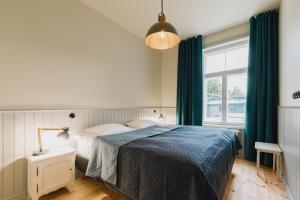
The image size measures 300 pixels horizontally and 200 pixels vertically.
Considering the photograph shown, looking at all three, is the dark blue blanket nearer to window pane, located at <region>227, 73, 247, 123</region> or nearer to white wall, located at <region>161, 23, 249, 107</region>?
window pane, located at <region>227, 73, 247, 123</region>

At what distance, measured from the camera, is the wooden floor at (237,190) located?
187cm

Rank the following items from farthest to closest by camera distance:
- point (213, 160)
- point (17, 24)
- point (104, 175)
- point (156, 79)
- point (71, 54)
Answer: point (156, 79), point (71, 54), point (17, 24), point (104, 175), point (213, 160)

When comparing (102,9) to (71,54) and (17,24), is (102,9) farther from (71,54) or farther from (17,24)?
(17,24)

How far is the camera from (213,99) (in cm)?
379

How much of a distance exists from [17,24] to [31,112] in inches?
42.5

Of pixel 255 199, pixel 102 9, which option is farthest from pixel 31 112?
pixel 255 199

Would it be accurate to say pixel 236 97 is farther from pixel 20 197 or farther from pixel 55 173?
pixel 20 197

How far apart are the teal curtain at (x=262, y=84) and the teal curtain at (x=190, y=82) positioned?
40.1 inches

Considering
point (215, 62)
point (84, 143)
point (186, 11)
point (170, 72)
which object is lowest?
point (84, 143)

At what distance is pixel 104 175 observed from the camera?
5.66 feet

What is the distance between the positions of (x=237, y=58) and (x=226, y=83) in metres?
0.59

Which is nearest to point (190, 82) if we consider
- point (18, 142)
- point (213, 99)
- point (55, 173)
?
point (213, 99)

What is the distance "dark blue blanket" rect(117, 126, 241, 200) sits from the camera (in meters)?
1.17

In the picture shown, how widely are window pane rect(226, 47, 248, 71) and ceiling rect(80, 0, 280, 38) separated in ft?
1.91
